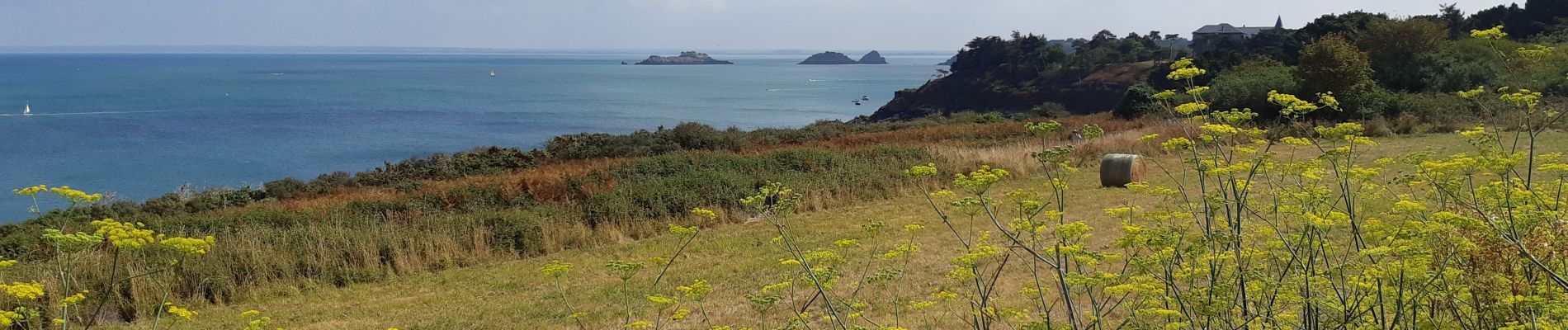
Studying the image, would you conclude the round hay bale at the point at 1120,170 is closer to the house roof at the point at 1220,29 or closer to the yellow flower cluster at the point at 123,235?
the yellow flower cluster at the point at 123,235

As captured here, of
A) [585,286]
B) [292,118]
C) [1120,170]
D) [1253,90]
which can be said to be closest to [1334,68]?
[1253,90]

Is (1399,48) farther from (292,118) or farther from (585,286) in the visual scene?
(292,118)

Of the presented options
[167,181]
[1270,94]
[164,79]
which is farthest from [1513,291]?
[164,79]

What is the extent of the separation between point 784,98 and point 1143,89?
7338 cm

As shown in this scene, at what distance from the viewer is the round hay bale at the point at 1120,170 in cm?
1394

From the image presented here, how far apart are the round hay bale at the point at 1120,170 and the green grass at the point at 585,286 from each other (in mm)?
1667

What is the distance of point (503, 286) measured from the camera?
8.88m

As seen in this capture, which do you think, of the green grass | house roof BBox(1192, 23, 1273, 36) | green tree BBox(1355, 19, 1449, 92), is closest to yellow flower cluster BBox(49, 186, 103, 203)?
the green grass

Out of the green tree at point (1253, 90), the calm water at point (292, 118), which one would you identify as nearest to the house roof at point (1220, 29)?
the calm water at point (292, 118)

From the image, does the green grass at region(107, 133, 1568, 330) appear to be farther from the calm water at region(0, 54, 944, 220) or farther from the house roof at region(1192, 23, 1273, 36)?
the house roof at region(1192, 23, 1273, 36)

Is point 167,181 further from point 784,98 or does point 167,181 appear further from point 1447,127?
point 784,98

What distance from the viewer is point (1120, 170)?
1400cm

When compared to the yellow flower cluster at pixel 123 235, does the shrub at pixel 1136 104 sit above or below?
below

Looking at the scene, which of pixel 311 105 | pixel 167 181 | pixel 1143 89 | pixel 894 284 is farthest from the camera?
pixel 311 105
